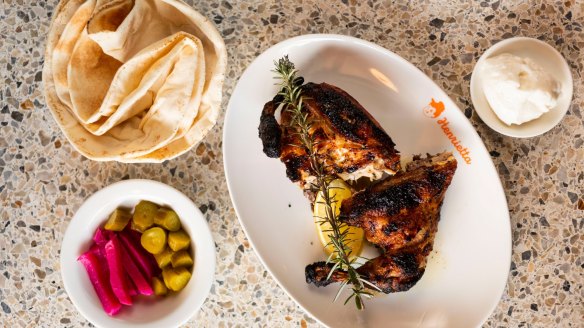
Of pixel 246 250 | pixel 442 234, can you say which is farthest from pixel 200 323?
pixel 442 234

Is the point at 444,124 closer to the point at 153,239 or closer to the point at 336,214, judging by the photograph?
the point at 336,214

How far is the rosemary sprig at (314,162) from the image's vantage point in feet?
5.06

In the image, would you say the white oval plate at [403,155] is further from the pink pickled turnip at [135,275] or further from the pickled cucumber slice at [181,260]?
the pink pickled turnip at [135,275]

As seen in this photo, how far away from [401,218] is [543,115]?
0.50 m

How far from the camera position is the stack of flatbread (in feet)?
5.07

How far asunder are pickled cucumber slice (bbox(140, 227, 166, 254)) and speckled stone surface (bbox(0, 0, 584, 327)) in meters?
0.17

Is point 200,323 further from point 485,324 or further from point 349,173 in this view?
point 485,324

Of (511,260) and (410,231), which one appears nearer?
(410,231)

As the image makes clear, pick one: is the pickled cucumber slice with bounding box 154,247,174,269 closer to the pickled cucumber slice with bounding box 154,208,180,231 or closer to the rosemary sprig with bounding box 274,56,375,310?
the pickled cucumber slice with bounding box 154,208,180,231

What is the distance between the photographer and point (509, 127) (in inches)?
65.8

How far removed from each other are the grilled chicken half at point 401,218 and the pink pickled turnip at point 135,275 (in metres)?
0.51

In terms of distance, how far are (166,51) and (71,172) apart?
1.63 ft

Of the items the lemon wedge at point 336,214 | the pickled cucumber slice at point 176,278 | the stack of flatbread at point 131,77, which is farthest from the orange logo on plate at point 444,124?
the pickled cucumber slice at point 176,278

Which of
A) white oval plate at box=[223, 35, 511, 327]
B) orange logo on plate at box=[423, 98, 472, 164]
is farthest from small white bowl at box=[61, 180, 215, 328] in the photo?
orange logo on plate at box=[423, 98, 472, 164]
